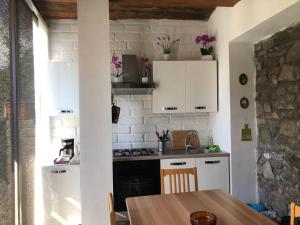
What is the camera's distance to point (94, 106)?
2844 millimetres

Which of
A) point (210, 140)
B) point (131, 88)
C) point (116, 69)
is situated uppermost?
point (116, 69)

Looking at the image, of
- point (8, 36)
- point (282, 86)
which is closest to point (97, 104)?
point (8, 36)

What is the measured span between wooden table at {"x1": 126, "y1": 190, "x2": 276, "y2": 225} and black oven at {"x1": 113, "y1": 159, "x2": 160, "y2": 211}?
1.13 m

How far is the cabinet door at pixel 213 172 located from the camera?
11.3 feet

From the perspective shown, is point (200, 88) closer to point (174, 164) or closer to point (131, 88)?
point (131, 88)

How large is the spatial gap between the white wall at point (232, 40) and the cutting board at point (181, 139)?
299mm

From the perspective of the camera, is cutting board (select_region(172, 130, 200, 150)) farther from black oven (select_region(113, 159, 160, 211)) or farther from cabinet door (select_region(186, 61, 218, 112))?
black oven (select_region(113, 159, 160, 211))

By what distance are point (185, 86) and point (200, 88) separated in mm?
210

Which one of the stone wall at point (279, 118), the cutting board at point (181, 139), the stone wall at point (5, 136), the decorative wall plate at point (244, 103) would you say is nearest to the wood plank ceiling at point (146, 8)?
the stone wall at point (279, 118)

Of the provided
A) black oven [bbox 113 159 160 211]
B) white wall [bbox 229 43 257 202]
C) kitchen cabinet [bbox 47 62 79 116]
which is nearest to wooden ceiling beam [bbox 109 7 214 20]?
white wall [bbox 229 43 257 202]

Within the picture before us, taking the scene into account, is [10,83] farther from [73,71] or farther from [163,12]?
[163,12]

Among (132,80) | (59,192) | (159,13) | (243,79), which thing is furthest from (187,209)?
(159,13)

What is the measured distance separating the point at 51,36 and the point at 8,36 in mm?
1571

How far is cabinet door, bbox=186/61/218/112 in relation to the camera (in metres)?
3.76
